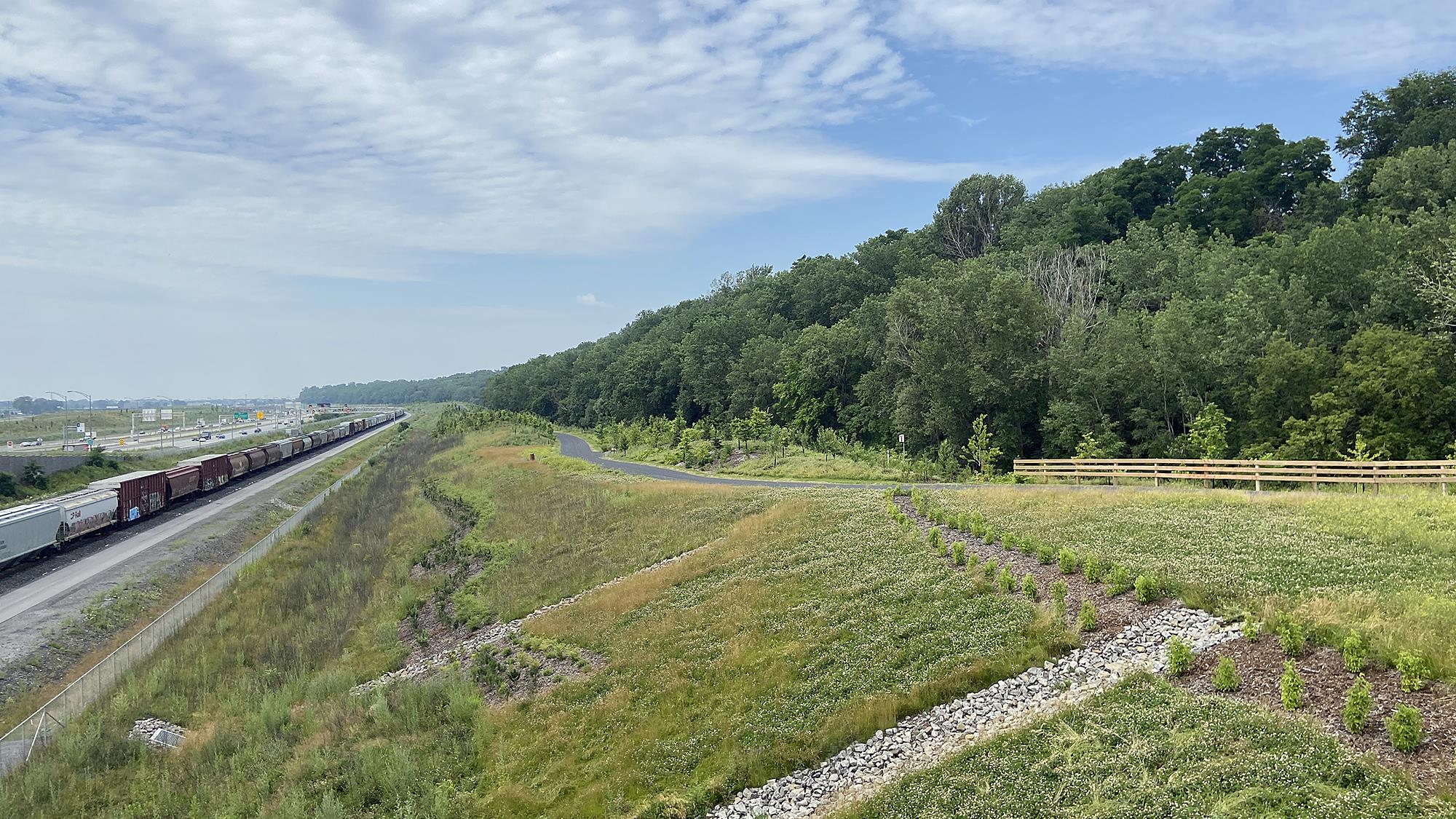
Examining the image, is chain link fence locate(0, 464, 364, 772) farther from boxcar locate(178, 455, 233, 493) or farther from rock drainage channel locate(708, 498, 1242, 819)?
boxcar locate(178, 455, 233, 493)

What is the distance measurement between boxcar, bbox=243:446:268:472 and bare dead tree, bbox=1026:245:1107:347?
288ft

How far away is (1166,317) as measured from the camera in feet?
177

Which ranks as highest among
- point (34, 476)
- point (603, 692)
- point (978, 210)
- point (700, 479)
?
point (978, 210)

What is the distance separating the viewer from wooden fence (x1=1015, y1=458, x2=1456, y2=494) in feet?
93.9

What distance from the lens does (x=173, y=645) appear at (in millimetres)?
31016

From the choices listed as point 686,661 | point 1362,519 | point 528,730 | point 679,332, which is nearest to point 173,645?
point 528,730

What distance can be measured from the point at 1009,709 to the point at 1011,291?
5468 centimetres

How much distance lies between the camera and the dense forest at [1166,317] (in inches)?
1736

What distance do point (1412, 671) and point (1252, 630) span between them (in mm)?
2580

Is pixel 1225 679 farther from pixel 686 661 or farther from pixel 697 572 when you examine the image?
pixel 697 572

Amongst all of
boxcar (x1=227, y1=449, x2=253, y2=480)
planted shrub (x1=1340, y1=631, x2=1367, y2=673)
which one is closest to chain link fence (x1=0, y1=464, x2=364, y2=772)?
planted shrub (x1=1340, y1=631, x2=1367, y2=673)

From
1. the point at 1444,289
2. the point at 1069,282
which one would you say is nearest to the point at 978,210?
the point at 1069,282

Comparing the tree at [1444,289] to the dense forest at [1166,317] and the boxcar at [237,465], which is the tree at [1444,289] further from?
the boxcar at [237,465]

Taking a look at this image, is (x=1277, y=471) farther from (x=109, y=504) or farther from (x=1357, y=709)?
(x=109, y=504)
